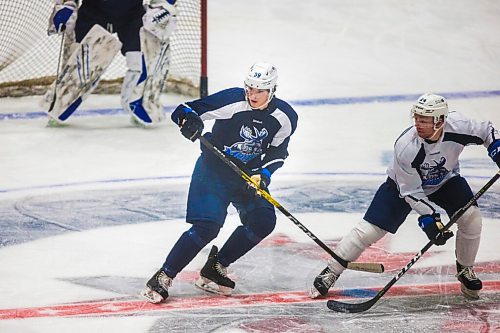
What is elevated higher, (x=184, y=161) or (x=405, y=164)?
(x=405, y=164)

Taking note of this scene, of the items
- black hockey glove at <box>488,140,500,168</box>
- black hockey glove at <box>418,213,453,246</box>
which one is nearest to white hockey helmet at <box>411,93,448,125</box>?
black hockey glove at <box>488,140,500,168</box>

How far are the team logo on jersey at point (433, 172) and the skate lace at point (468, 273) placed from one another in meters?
0.36

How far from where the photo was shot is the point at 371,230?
476 centimetres

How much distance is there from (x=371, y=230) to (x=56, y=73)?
3509 millimetres

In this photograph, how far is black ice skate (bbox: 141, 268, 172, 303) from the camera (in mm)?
4672

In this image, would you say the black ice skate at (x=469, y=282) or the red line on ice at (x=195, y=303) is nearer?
the red line on ice at (x=195, y=303)

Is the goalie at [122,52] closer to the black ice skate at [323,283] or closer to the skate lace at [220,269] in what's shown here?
the skate lace at [220,269]

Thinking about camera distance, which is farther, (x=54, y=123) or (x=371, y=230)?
(x=54, y=123)

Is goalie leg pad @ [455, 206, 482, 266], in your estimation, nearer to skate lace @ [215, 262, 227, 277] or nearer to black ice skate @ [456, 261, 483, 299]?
black ice skate @ [456, 261, 483, 299]

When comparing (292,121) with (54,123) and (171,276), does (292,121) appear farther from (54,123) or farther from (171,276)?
(54,123)

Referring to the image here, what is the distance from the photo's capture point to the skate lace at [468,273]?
15.7ft

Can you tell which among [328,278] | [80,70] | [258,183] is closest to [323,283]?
[328,278]

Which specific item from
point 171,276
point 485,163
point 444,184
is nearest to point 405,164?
point 444,184

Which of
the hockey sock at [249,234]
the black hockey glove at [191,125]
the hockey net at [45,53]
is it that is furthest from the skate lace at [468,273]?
the hockey net at [45,53]
